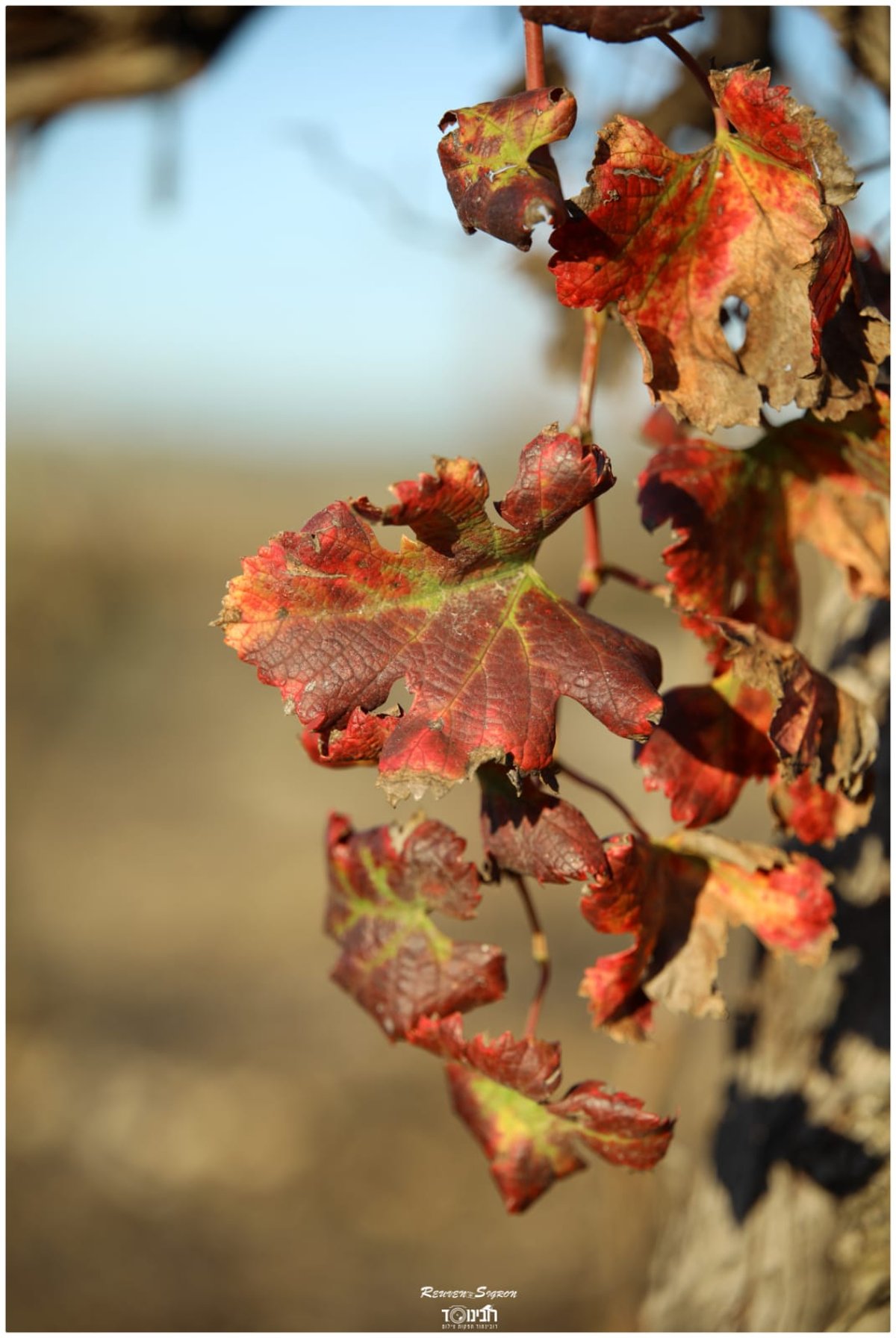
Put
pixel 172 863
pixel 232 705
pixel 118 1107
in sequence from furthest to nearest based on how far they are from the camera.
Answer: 1. pixel 232 705
2. pixel 172 863
3. pixel 118 1107

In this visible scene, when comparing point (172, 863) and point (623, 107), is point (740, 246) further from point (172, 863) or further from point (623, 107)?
point (172, 863)

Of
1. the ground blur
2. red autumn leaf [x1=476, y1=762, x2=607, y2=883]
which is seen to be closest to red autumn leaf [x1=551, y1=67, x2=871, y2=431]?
red autumn leaf [x1=476, y1=762, x2=607, y2=883]

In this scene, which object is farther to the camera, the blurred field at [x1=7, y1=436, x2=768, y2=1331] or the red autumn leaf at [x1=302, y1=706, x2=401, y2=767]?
the blurred field at [x1=7, y1=436, x2=768, y2=1331]

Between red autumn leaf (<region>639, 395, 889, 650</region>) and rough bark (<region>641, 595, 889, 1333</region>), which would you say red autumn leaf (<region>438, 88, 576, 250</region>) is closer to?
red autumn leaf (<region>639, 395, 889, 650</region>)

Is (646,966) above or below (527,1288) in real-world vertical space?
above

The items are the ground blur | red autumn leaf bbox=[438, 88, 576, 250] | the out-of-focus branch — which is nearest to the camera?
red autumn leaf bbox=[438, 88, 576, 250]

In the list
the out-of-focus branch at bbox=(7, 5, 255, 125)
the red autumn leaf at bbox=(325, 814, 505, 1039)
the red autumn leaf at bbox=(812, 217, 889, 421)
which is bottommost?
the red autumn leaf at bbox=(325, 814, 505, 1039)

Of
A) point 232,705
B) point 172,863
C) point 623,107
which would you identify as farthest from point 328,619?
point 232,705

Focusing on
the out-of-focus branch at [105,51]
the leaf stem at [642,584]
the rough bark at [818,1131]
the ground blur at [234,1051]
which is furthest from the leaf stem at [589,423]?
the out-of-focus branch at [105,51]
